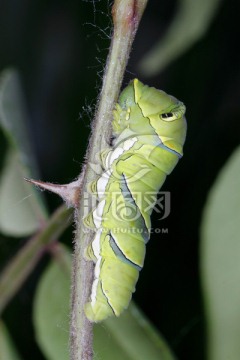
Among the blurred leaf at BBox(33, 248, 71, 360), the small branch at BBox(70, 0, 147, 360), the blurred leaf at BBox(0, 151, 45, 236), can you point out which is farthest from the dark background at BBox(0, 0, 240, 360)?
the small branch at BBox(70, 0, 147, 360)

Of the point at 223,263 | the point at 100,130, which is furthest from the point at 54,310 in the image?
the point at 100,130

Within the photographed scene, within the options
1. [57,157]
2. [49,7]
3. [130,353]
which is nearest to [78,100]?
[57,157]

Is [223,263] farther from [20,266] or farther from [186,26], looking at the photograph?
[186,26]

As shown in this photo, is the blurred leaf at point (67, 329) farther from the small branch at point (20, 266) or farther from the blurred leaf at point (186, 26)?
the blurred leaf at point (186, 26)

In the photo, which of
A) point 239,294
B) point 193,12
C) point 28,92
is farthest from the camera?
point 28,92

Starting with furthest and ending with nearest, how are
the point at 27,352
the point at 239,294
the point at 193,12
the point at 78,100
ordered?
the point at 78,100
the point at 27,352
the point at 193,12
the point at 239,294

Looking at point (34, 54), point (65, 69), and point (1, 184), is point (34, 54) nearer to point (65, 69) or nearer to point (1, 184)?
point (65, 69)

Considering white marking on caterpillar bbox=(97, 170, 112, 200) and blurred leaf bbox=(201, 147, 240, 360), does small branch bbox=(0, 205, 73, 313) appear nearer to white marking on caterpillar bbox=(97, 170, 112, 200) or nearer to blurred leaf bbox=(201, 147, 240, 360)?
white marking on caterpillar bbox=(97, 170, 112, 200)
